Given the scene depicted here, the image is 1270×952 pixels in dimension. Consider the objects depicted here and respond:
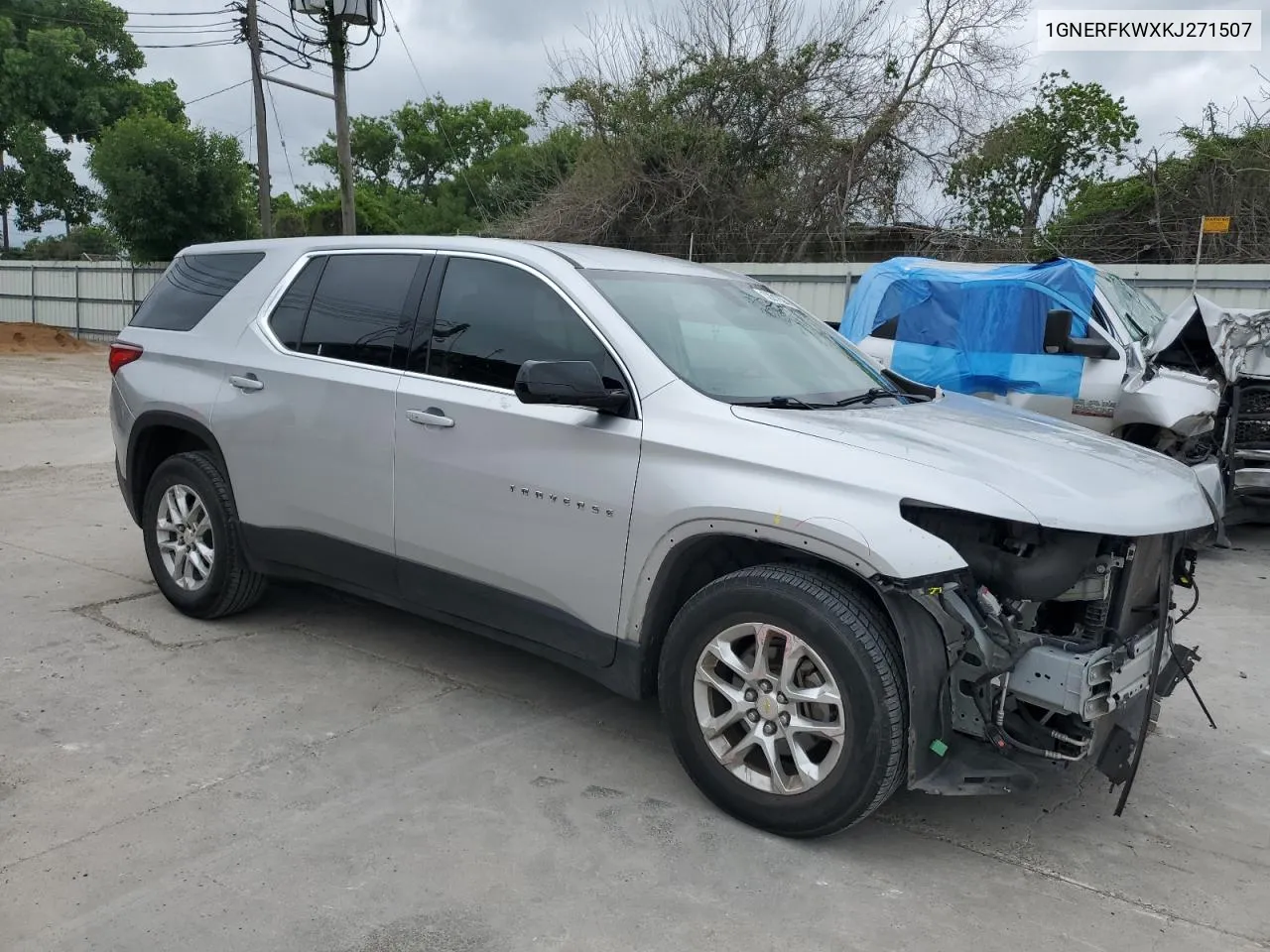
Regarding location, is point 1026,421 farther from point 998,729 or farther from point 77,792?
point 77,792

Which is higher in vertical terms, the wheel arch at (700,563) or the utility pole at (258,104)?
the utility pole at (258,104)

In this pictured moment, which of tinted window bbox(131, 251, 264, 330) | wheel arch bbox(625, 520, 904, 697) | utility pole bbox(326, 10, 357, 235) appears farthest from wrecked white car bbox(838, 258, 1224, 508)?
utility pole bbox(326, 10, 357, 235)

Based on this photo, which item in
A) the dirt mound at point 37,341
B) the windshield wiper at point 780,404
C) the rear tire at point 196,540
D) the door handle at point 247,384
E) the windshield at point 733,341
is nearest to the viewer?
the windshield wiper at point 780,404

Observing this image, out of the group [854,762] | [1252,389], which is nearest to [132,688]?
[854,762]

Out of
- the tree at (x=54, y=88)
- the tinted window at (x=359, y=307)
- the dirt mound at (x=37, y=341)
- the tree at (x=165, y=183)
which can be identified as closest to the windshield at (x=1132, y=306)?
the tinted window at (x=359, y=307)

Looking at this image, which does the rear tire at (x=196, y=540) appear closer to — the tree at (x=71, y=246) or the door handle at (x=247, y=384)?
the door handle at (x=247, y=384)

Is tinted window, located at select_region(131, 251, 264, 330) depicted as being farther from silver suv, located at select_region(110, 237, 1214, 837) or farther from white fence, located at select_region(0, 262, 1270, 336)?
white fence, located at select_region(0, 262, 1270, 336)

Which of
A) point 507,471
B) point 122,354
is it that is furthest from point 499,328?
point 122,354

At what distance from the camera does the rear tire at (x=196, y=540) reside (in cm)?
495

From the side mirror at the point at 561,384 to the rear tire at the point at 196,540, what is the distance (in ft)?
7.16

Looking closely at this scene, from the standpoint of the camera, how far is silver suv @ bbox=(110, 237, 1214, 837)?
303 cm

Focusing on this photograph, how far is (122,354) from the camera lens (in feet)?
17.6

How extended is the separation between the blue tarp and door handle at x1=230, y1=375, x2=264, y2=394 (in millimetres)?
6252

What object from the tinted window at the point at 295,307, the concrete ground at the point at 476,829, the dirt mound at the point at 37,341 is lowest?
the dirt mound at the point at 37,341
